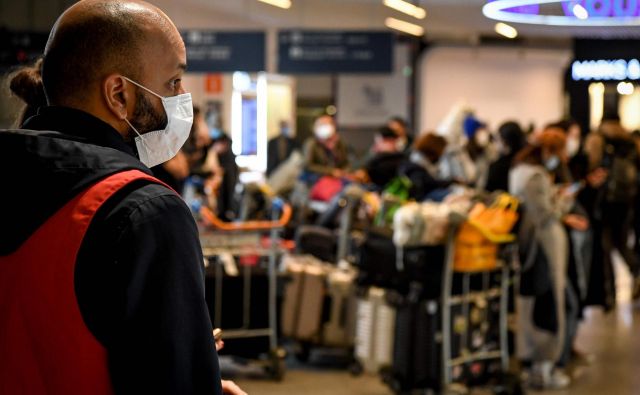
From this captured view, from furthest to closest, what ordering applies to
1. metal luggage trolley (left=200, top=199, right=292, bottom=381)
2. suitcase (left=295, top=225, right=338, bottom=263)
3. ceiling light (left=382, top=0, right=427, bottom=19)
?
ceiling light (left=382, top=0, right=427, bottom=19)
suitcase (left=295, top=225, right=338, bottom=263)
metal luggage trolley (left=200, top=199, right=292, bottom=381)

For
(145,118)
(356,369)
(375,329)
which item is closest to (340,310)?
(356,369)

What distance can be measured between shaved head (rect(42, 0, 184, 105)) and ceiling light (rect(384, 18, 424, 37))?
17.8 metres

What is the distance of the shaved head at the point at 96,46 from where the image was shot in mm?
1765

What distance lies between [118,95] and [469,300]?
4.98m

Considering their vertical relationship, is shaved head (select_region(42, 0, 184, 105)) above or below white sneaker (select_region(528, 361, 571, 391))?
above

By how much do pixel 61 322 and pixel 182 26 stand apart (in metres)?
13.5

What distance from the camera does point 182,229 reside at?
167 cm

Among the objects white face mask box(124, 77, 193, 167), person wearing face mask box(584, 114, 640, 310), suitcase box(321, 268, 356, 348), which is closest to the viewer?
white face mask box(124, 77, 193, 167)

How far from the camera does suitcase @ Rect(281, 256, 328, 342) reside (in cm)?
795

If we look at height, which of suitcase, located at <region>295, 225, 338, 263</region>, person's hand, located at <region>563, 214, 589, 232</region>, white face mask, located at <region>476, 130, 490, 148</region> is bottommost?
suitcase, located at <region>295, 225, 338, 263</region>

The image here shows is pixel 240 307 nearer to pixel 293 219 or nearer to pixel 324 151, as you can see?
pixel 293 219

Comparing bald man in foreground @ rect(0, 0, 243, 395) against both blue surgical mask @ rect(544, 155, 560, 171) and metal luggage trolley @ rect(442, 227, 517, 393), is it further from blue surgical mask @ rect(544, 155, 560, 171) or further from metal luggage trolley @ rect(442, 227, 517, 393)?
blue surgical mask @ rect(544, 155, 560, 171)

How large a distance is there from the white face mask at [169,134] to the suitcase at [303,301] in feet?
19.4

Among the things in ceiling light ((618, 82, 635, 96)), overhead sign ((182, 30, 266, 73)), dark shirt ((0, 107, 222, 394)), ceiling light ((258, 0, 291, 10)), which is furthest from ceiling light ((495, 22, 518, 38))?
dark shirt ((0, 107, 222, 394))
